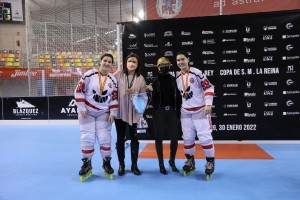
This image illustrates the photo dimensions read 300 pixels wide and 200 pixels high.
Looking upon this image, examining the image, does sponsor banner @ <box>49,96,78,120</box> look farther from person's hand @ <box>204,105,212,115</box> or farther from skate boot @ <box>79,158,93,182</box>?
person's hand @ <box>204,105,212,115</box>

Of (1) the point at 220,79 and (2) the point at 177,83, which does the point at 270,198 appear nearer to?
(2) the point at 177,83

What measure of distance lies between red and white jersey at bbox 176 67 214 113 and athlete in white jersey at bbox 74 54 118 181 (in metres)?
0.95

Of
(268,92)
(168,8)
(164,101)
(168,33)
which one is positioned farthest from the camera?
(168,8)

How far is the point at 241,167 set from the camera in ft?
14.1

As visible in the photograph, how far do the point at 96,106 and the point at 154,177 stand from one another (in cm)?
126

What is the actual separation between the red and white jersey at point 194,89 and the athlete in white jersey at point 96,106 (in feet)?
3.13

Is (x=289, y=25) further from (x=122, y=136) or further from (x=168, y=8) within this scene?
(x=168, y=8)

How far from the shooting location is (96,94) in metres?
3.81

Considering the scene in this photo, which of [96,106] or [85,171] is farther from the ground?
[96,106]

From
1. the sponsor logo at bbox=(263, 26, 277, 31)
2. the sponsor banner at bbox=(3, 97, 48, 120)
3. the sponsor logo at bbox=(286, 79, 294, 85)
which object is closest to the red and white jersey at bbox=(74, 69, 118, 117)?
the sponsor logo at bbox=(263, 26, 277, 31)

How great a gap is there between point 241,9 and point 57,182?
30.5ft

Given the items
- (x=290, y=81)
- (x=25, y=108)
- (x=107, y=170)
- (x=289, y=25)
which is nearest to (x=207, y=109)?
(x=107, y=170)

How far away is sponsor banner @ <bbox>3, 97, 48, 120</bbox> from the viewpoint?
30.8 ft

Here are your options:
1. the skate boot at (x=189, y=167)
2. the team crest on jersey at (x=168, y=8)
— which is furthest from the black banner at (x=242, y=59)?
the team crest on jersey at (x=168, y=8)
